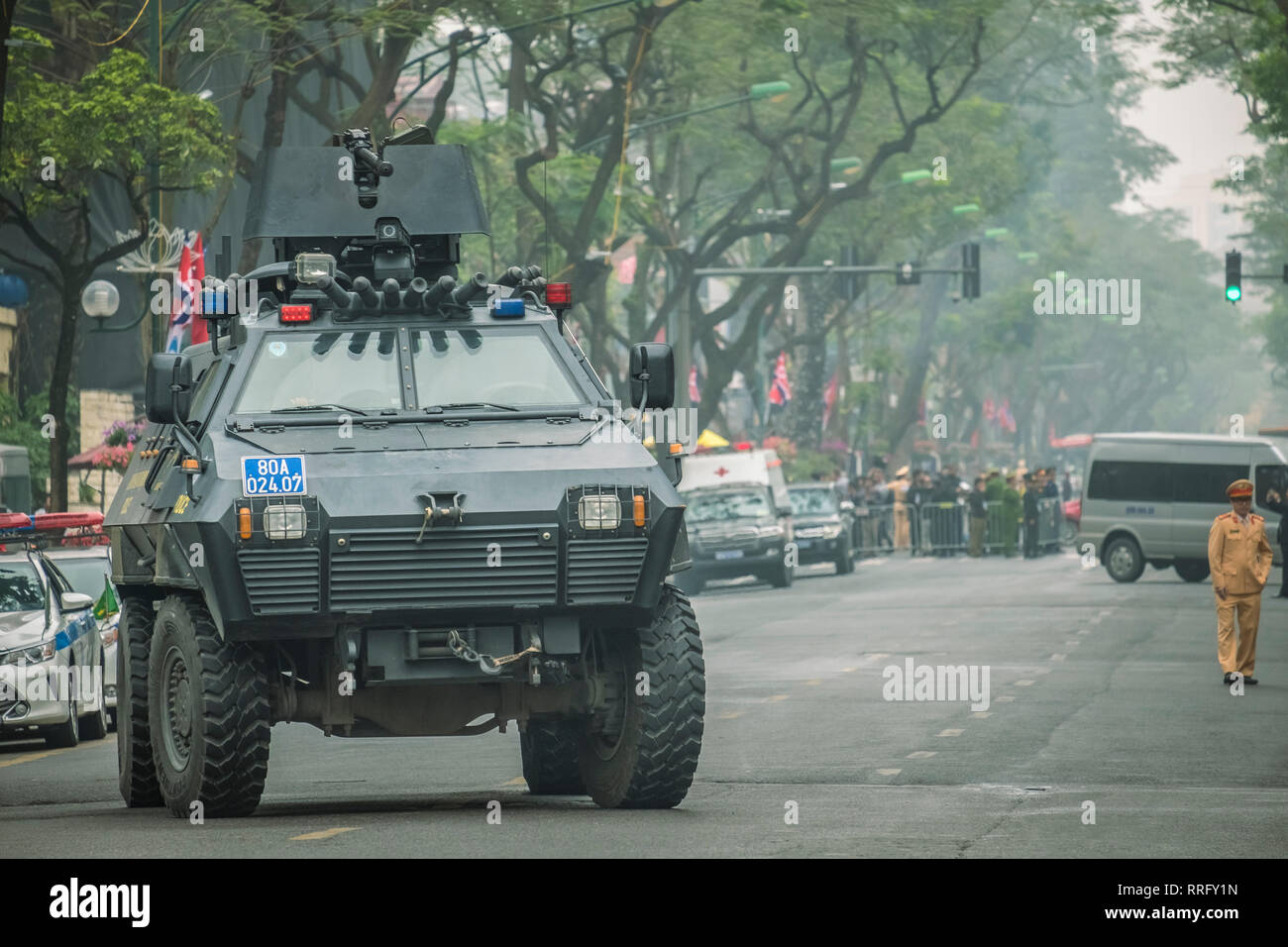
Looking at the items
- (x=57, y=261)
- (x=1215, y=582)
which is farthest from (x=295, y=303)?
(x=57, y=261)

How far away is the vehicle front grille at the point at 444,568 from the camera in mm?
11422

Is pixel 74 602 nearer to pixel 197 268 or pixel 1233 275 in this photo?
pixel 197 268

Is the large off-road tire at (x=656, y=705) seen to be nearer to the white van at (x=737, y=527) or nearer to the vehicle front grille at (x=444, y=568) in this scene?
the vehicle front grille at (x=444, y=568)

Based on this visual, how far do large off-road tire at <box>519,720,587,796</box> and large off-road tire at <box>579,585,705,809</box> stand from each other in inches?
38.5

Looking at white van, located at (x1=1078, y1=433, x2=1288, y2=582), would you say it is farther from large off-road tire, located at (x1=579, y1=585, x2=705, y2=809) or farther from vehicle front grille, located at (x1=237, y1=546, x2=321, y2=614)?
vehicle front grille, located at (x1=237, y1=546, x2=321, y2=614)

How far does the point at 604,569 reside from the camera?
11.7 meters

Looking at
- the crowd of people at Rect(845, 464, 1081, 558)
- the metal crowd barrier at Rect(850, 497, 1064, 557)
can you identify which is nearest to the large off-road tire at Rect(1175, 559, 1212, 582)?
the crowd of people at Rect(845, 464, 1081, 558)

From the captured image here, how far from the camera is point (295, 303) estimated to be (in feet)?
42.3

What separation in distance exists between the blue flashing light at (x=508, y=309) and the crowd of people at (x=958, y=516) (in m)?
38.8

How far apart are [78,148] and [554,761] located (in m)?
15.2

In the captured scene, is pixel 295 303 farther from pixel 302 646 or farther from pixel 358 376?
pixel 302 646

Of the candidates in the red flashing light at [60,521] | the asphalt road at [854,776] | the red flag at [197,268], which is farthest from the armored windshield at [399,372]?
the red flag at [197,268]

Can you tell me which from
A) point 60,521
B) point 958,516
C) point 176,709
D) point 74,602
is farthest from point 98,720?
point 958,516
